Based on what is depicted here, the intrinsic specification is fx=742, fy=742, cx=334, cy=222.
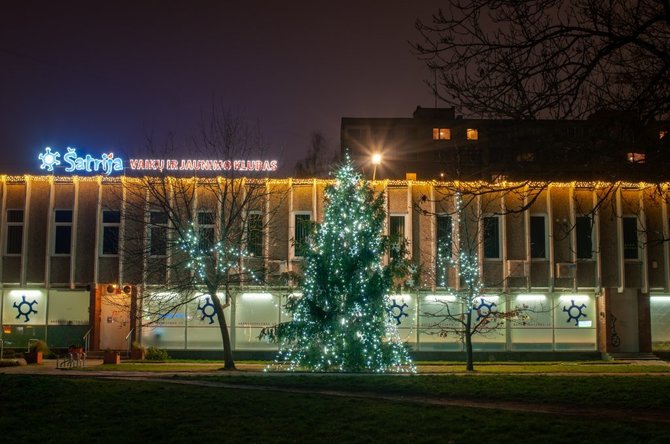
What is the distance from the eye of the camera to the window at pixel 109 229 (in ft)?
121

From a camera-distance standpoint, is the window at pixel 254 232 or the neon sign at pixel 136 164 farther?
the neon sign at pixel 136 164

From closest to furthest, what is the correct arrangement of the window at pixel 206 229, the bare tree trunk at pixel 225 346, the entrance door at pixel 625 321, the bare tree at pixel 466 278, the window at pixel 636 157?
the window at pixel 636 157 → the bare tree trunk at pixel 225 346 → the bare tree at pixel 466 278 → the window at pixel 206 229 → the entrance door at pixel 625 321

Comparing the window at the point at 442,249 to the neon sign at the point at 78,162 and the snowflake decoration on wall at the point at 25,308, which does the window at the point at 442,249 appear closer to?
the neon sign at the point at 78,162

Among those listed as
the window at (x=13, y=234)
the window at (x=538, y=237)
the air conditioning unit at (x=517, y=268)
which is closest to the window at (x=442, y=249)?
the air conditioning unit at (x=517, y=268)

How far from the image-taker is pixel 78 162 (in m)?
37.4

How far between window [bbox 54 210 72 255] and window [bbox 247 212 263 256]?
9.80 m

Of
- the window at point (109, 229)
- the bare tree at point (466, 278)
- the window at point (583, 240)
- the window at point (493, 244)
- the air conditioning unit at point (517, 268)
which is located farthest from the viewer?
the window at point (493, 244)

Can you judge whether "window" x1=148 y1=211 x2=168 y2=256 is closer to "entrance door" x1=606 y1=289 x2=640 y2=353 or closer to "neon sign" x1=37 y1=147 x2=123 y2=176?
"neon sign" x1=37 y1=147 x2=123 y2=176

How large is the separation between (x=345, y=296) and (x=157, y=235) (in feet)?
39.5

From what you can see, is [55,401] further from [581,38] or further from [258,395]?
[581,38]

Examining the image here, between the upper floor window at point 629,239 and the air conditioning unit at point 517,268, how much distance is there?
5164mm

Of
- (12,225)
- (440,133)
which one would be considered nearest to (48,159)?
(12,225)

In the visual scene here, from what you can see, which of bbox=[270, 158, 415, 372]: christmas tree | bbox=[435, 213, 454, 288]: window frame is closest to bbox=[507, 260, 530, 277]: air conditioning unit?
bbox=[435, 213, 454, 288]: window frame

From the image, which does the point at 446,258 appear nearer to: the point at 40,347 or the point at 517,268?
→ the point at 517,268
